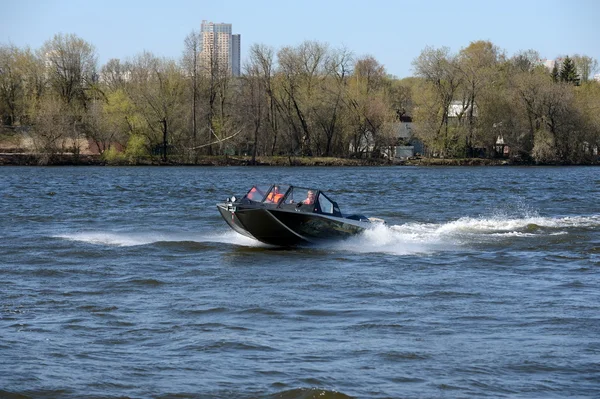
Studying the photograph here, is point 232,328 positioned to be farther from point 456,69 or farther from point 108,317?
point 456,69

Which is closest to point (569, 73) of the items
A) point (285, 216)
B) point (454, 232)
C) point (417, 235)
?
point (454, 232)

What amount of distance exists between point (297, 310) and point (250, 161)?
248 ft

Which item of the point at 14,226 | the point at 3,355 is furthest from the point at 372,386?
the point at 14,226

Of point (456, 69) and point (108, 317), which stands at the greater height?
point (456, 69)

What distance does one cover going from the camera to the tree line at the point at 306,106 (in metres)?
91.9

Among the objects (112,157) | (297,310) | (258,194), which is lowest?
(297,310)

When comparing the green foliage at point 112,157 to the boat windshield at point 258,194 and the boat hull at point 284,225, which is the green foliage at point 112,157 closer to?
the boat hull at point 284,225

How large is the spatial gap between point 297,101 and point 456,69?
17197mm

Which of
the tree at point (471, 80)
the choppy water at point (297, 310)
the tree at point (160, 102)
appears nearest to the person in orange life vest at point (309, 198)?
the choppy water at point (297, 310)

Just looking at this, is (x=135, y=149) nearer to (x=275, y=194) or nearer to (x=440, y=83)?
(x=440, y=83)

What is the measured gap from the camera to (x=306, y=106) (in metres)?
95.3

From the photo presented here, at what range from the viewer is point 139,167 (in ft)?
280

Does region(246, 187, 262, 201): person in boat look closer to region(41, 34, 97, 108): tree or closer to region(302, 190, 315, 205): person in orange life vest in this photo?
region(302, 190, 315, 205): person in orange life vest

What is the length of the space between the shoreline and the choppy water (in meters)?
51.5
